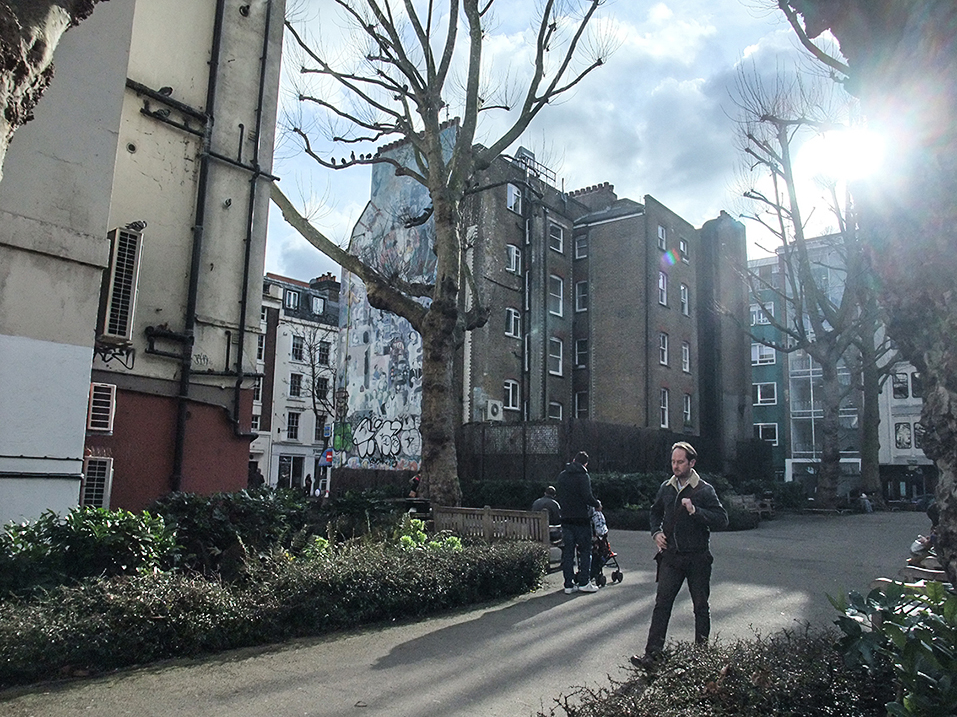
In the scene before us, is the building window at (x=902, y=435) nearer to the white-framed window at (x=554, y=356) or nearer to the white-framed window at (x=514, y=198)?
the white-framed window at (x=554, y=356)

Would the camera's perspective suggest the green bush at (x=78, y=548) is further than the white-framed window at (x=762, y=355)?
No

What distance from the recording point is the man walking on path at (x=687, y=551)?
19.8ft

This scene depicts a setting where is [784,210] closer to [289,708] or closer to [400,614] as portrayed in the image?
[400,614]

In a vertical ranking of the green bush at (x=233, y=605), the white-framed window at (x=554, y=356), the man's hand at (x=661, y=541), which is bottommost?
the green bush at (x=233, y=605)

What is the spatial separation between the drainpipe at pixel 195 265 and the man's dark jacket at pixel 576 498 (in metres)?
5.79

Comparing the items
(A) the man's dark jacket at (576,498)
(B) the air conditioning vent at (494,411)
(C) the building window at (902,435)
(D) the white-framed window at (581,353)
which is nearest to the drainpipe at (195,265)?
(A) the man's dark jacket at (576,498)

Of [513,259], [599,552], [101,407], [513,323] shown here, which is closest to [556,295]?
[513,259]

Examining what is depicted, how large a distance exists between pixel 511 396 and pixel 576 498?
2160 centimetres

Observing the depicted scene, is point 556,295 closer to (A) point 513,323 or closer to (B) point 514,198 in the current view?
(A) point 513,323

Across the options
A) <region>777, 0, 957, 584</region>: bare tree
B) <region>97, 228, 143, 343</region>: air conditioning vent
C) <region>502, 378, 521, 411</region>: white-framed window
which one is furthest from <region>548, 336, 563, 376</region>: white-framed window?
<region>777, 0, 957, 584</region>: bare tree

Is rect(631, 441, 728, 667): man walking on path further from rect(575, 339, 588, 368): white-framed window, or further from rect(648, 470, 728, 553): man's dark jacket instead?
rect(575, 339, 588, 368): white-framed window

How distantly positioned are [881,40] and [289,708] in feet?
19.7

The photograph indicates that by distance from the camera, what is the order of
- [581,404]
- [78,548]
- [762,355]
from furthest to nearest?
[762,355]
[581,404]
[78,548]

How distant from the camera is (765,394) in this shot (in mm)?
55531
